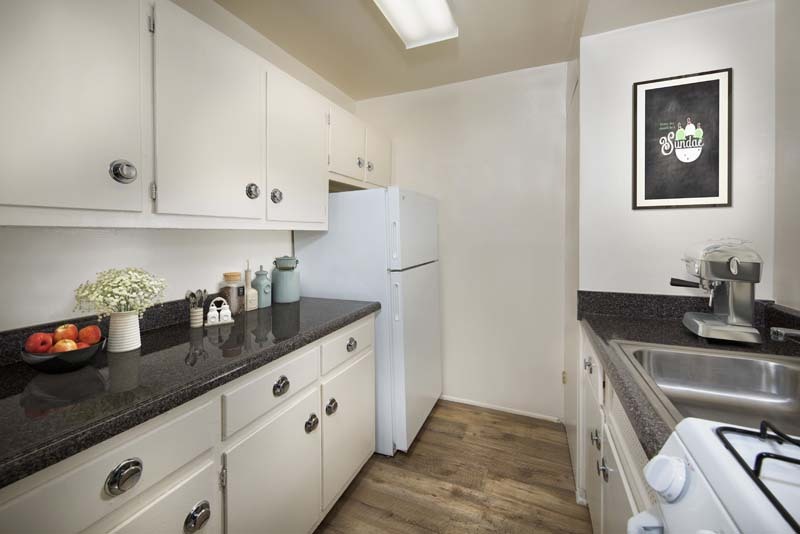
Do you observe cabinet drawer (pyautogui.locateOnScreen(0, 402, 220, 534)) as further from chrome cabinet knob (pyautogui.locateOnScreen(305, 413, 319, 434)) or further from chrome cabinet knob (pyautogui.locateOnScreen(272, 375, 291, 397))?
chrome cabinet knob (pyautogui.locateOnScreen(305, 413, 319, 434))

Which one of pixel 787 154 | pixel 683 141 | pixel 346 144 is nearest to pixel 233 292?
pixel 346 144

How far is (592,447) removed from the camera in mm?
1372

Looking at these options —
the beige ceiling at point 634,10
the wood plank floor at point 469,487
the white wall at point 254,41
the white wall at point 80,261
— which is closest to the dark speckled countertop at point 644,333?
the wood plank floor at point 469,487

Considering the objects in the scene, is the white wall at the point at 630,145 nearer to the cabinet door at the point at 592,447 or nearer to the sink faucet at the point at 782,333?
the sink faucet at the point at 782,333

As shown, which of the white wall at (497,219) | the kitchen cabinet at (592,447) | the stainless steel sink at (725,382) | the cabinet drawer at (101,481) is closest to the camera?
the cabinet drawer at (101,481)

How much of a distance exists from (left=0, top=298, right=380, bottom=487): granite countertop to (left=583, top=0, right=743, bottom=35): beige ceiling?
1760 mm

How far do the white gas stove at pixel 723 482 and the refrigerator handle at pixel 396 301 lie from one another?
138cm

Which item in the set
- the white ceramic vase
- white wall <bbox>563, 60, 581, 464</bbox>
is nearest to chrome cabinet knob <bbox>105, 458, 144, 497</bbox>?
the white ceramic vase

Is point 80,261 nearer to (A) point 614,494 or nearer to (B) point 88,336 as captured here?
(B) point 88,336

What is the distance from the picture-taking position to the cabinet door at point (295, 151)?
1553mm

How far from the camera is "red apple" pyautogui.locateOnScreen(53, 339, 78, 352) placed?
0.94m

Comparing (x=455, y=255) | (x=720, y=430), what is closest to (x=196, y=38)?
(x=720, y=430)

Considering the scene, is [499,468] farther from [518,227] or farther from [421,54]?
[421,54]

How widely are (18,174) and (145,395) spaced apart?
0.61 metres
